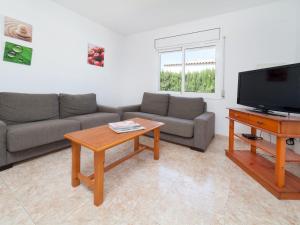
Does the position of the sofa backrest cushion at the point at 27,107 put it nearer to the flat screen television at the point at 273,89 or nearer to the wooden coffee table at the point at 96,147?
the wooden coffee table at the point at 96,147

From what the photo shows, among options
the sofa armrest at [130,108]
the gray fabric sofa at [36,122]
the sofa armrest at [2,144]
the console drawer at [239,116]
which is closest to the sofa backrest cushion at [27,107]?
the gray fabric sofa at [36,122]

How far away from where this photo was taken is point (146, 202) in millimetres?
1282

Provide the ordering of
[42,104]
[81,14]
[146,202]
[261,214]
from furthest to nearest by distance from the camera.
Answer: [81,14], [42,104], [146,202], [261,214]

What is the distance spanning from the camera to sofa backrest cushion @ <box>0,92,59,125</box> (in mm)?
2025

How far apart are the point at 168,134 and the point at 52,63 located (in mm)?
2476

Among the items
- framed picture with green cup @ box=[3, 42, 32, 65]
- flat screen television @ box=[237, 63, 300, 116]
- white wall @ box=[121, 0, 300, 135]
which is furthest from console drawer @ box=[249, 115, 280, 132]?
framed picture with green cup @ box=[3, 42, 32, 65]

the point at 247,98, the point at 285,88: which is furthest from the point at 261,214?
the point at 247,98

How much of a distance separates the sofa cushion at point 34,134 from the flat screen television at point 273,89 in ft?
8.49

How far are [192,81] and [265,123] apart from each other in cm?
203

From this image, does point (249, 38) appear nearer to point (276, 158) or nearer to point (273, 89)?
point (273, 89)

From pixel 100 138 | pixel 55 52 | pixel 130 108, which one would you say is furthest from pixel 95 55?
pixel 100 138

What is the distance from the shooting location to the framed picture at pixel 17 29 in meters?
2.19

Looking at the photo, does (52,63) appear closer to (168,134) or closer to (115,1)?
(115,1)

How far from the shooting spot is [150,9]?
9.04ft
